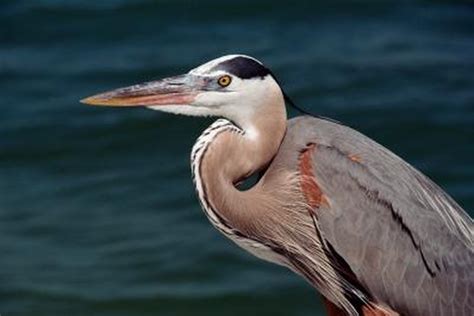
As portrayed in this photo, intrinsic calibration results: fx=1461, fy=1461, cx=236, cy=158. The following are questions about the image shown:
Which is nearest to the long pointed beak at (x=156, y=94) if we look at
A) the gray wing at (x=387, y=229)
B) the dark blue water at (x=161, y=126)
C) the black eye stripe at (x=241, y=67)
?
the black eye stripe at (x=241, y=67)

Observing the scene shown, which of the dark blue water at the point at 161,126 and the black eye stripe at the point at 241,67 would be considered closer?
the black eye stripe at the point at 241,67

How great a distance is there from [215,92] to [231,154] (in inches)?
10.9

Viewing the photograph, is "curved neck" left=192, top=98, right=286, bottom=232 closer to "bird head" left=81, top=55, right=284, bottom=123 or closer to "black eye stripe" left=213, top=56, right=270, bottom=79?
"bird head" left=81, top=55, right=284, bottom=123

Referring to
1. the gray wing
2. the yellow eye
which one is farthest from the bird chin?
the gray wing

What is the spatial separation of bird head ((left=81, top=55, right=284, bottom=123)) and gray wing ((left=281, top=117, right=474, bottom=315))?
1.11 feet

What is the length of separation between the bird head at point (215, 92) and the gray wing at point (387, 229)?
1.11 feet

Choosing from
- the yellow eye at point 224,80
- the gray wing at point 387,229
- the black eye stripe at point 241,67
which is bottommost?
the gray wing at point 387,229

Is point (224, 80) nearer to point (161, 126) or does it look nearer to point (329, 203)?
point (329, 203)

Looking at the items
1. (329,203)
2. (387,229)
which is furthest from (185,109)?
(387,229)

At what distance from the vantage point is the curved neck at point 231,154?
5559 millimetres

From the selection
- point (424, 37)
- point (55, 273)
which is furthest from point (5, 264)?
point (424, 37)

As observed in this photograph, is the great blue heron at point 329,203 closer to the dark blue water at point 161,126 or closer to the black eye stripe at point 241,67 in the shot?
the black eye stripe at point 241,67

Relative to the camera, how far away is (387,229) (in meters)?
5.68

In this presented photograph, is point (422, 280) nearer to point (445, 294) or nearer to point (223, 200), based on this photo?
point (445, 294)
